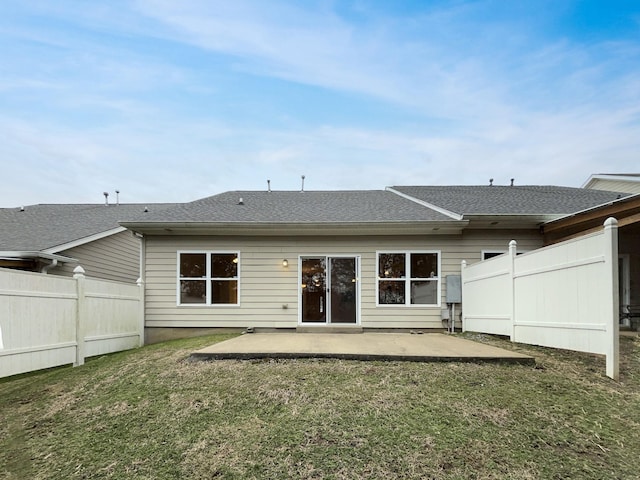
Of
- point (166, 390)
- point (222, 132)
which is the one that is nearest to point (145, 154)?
point (222, 132)

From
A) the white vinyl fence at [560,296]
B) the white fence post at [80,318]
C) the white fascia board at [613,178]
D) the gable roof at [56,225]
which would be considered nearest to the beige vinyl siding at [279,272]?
the white vinyl fence at [560,296]

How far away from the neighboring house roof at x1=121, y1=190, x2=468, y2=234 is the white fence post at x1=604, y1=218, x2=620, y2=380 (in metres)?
4.11

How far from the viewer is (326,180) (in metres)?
43.6

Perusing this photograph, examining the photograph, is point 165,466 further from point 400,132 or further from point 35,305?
point 400,132

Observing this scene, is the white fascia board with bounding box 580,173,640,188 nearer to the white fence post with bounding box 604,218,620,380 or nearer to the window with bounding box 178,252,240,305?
the white fence post with bounding box 604,218,620,380

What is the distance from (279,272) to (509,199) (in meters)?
6.71

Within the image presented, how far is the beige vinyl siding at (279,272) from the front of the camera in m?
8.76

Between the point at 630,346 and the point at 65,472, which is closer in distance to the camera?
the point at 65,472

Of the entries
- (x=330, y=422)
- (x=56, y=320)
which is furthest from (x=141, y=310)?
(x=330, y=422)

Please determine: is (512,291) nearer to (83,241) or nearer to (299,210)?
(299,210)

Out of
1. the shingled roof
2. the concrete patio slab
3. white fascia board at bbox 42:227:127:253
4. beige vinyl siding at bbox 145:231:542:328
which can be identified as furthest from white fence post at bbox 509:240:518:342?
white fascia board at bbox 42:227:127:253

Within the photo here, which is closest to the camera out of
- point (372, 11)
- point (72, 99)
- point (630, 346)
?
point (630, 346)

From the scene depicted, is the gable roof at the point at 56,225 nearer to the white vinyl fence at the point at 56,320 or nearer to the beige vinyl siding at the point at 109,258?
the beige vinyl siding at the point at 109,258

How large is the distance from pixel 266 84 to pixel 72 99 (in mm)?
6784
